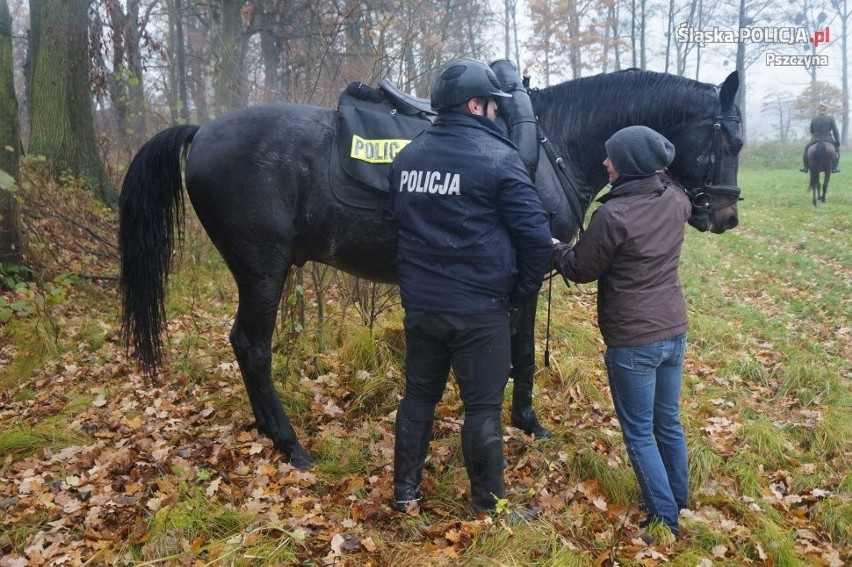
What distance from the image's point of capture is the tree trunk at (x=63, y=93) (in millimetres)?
7773

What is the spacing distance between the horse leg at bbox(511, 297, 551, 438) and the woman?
0.87m

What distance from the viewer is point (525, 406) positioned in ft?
12.6

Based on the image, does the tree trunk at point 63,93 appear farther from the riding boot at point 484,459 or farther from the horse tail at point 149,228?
the riding boot at point 484,459

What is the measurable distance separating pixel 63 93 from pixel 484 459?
8.52 metres

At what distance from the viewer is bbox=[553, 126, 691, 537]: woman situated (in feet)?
8.45

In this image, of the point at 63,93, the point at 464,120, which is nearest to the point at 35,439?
the point at 464,120

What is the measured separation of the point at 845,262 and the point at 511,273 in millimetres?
8545

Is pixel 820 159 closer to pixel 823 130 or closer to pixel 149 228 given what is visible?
pixel 823 130

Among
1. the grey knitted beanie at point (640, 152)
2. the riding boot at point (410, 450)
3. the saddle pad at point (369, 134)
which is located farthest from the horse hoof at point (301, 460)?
the grey knitted beanie at point (640, 152)

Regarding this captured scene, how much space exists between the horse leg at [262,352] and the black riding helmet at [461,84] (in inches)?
60.3

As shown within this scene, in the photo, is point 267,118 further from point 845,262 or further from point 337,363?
point 845,262

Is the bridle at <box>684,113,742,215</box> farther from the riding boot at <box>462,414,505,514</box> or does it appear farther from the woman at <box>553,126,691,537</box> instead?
the riding boot at <box>462,414,505,514</box>

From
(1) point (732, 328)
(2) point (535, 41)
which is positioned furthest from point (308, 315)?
(2) point (535, 41)

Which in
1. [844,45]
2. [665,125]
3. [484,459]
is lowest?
[484,459]
